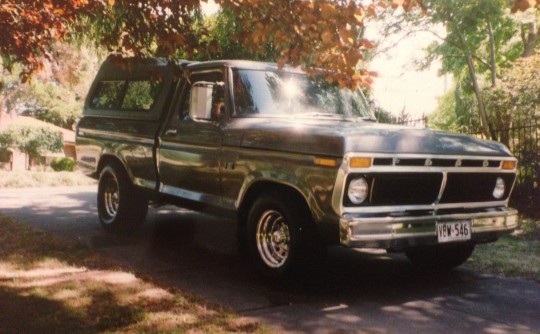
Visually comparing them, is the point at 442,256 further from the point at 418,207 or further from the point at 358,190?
the point at 358,190

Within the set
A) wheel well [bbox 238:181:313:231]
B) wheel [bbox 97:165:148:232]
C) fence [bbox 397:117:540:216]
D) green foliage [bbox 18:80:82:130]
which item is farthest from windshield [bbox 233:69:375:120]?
green foliage [bbox 18:80:82:130]

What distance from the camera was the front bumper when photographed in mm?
4258

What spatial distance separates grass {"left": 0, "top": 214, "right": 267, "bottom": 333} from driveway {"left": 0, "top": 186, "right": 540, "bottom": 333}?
263mm

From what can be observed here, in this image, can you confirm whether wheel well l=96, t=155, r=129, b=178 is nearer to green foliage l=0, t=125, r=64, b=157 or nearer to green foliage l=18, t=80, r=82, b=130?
green foliage l=0, t=125, r=64, b=157

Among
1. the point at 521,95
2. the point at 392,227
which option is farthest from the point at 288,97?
the point at 521,95

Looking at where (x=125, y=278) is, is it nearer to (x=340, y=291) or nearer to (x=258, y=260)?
(x=258, y=260)

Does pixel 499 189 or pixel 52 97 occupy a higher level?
pixel 52 97

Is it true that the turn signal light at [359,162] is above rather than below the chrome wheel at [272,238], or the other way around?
above

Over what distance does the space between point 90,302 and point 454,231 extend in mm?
3041

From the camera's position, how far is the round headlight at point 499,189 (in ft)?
17.3

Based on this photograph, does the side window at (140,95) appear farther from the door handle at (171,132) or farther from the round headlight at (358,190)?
the round headlight at (358,190)

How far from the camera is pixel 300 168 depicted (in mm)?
4613

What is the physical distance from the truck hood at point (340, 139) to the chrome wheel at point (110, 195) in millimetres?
2647

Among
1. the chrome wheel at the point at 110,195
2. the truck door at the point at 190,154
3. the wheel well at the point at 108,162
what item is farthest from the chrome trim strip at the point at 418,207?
the chrome wheel at the point at 110,195
